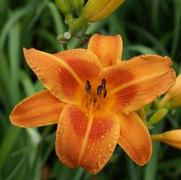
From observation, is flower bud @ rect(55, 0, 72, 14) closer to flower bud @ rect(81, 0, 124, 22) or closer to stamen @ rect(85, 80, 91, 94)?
flower bud @ rect(81, 0, 124, 22)

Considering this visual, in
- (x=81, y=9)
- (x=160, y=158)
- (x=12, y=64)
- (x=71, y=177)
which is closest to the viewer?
(x=81, y=9)

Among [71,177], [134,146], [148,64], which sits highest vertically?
[148,64]

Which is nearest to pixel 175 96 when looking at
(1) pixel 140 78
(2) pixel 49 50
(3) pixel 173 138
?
(3) pixel 173 138

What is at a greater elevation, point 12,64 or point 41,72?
point 41,72

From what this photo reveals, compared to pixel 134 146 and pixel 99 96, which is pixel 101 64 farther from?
pixel 134 146

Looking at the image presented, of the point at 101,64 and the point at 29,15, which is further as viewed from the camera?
the point at 29,15

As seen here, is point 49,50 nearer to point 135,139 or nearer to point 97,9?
point 97,9

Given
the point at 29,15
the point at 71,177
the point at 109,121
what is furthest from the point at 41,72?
the point at 29,15

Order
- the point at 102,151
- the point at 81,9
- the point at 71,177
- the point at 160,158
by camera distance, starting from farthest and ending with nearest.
→ 1. the point at 160,158
2. the point at 71,177
3. the point at 81,9
4. the point at 102,151
